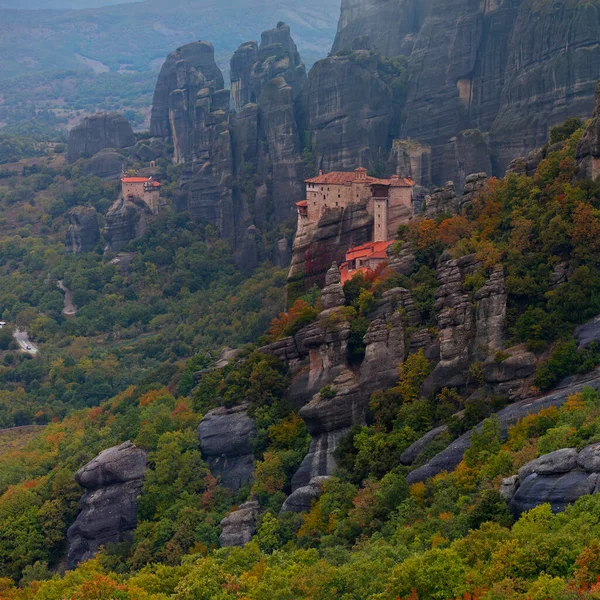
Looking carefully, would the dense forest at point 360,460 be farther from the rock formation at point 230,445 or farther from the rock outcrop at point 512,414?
the rock outcrop at point 512,414

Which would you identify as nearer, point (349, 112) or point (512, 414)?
point (512, 414)

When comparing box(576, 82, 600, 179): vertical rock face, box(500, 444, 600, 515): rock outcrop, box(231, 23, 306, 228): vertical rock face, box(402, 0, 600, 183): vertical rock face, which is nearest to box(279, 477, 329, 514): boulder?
box(500, 444, 600, 515): rock outcrop

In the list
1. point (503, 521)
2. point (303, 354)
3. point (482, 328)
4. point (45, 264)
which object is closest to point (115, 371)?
point (45, 264)

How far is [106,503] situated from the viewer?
201ft

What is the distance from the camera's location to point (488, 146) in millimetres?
96500

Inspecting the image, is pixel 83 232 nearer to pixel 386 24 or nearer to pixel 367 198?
pixel 386 24

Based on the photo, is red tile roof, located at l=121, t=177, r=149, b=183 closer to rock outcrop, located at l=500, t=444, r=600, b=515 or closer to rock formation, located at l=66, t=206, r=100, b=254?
rock formation, located at l=66, t=206, r=100, b=254

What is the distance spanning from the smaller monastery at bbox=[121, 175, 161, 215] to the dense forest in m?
28.7

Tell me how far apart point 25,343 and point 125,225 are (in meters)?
16.8

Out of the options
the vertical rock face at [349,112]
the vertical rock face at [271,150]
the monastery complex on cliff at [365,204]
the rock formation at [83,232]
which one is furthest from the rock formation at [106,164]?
the monastery complex on cliff at [365,204]

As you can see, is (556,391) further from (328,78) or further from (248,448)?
(328,78)

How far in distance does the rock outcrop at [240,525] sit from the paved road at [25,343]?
51071mm

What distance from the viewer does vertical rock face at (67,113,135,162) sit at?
143 meters

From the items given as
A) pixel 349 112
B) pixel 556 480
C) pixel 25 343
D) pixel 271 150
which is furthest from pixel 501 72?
pixel 556 480
